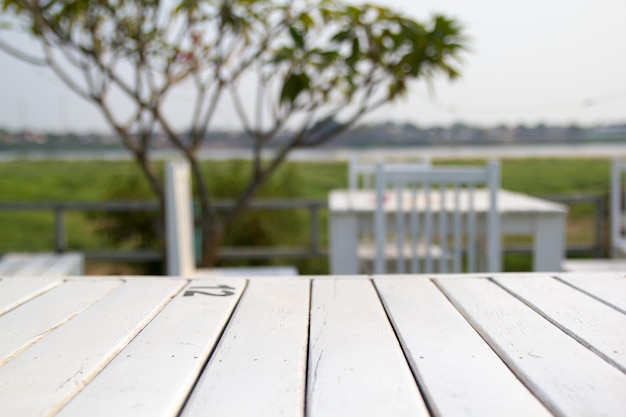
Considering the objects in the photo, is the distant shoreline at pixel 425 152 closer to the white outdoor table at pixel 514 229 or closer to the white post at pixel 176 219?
the white outdoor table at pixel 514 229

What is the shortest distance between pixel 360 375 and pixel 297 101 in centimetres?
288

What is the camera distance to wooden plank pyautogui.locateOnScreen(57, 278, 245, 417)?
0.62m

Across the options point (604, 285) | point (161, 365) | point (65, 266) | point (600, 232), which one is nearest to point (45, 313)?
point (161, 365)

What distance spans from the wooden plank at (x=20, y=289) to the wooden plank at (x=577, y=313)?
82 centimetres

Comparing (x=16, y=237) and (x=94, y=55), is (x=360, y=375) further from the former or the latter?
(x=16, y=237)

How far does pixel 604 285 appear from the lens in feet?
3.88

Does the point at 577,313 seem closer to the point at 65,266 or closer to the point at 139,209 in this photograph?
the point at 65,266

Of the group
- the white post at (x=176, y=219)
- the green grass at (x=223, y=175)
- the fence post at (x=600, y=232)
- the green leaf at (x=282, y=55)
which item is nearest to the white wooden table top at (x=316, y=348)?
the white post at (x=176, y=219)

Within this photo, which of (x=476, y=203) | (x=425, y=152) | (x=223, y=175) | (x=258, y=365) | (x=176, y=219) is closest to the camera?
(x=258, y=365)

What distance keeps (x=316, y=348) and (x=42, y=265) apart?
2.77m

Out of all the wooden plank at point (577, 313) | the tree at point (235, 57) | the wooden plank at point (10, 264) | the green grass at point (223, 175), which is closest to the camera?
the wooden plank at point (577, 313)

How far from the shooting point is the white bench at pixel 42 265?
3034mm

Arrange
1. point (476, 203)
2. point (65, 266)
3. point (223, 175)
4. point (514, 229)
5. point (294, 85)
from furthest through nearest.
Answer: point (223, 175)
point (294, 85)
point (65, 266)
point (476, 203)
point (514, 229)

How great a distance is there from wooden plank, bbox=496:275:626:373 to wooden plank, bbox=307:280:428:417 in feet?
0.79
